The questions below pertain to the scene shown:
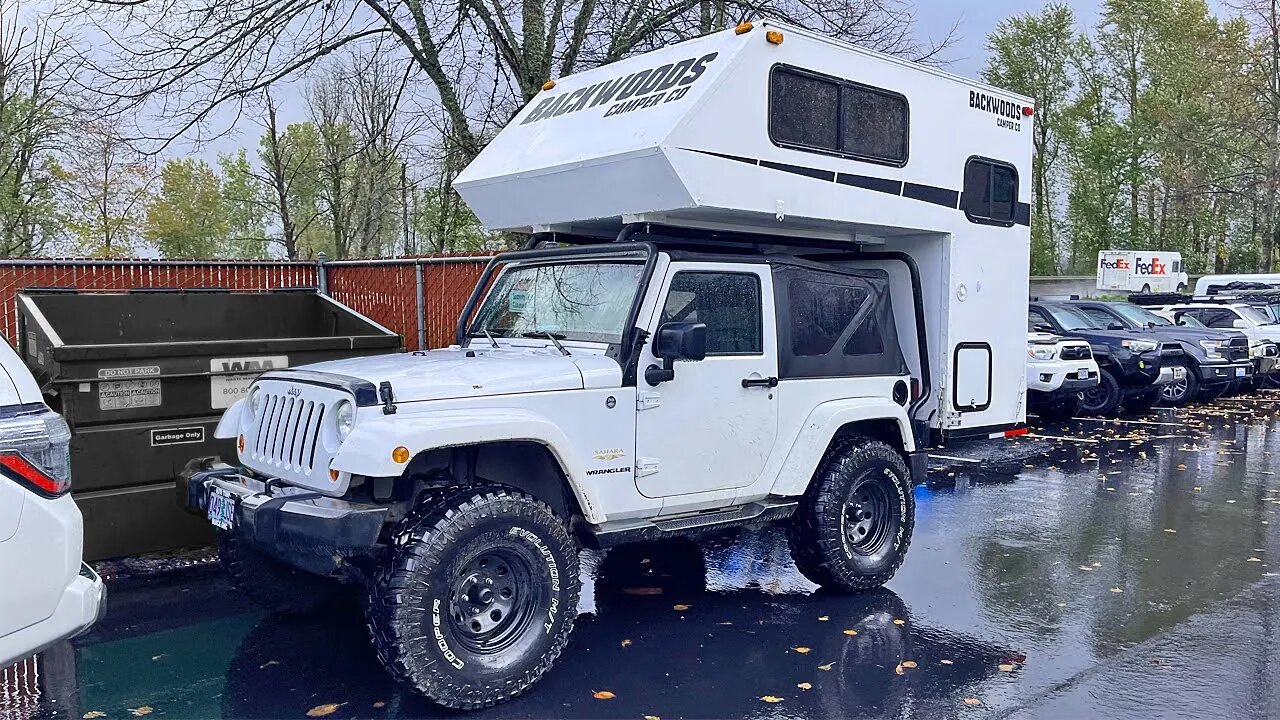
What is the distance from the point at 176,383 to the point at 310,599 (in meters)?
2.04

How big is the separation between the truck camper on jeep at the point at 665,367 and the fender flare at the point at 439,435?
0.04ft

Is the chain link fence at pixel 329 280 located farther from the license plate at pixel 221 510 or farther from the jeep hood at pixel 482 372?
the license plate at pixel 221 510

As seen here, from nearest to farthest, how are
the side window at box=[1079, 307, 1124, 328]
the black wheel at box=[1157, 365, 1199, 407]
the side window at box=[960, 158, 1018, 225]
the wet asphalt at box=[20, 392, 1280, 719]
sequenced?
1. the wet asphalt at box=[20, 392, 1280, 719]
2. the side window at box=[960, 158, 1018, 225]
3. the black wheel at box=[1157, 365, 1199, 407]
4. the side window at box=[1079, 307, 1124, 328]

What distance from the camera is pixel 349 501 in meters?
4.43

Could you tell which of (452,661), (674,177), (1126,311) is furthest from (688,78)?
(1126,311)

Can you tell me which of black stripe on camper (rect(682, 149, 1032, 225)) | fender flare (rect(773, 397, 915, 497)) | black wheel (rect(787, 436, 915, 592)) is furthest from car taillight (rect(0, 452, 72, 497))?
black wheel (rect(787, 436, 915, 592))

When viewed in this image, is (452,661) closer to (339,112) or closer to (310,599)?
(310,599)

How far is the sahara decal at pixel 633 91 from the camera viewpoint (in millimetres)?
5570

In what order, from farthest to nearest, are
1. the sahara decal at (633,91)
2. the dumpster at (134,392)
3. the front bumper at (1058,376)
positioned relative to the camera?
the front bumper at (1058,376) < the dumpster at (134,392) < the sahara decal at (633,91)

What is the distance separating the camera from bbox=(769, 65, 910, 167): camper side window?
18.9 feet

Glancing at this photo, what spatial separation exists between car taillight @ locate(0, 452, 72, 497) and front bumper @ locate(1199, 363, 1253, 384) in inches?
639

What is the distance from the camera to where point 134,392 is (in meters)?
6.56

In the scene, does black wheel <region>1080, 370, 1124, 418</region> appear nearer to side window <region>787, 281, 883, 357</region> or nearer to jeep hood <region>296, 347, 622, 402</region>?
side window <region>787, 281, 883, 357</region>

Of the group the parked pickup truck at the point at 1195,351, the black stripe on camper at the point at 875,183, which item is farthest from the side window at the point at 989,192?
the parked pickup truck at the point at 1195,351
